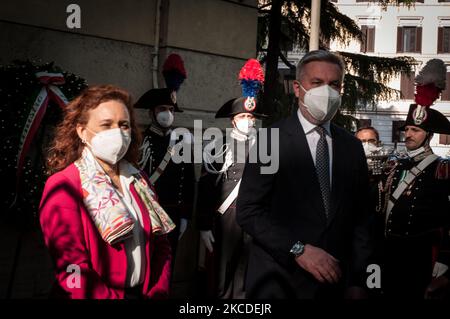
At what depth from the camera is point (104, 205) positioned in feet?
10.2

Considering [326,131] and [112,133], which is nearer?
[112,133]

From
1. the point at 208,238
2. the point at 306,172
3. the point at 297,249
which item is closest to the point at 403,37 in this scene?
the point at 208,238

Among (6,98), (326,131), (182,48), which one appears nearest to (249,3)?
(182,48)

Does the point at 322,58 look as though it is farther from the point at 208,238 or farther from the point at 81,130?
the point at 208,238

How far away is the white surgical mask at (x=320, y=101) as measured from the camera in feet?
11.7

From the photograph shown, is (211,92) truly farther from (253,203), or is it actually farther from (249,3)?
(253,203)

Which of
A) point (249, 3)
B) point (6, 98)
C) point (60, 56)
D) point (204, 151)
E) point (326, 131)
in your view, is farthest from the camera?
point (249, 3)

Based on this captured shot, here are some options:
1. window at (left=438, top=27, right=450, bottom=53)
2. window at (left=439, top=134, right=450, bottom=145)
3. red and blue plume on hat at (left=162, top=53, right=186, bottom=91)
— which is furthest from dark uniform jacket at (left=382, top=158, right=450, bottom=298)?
window at (left=438, top=27, right=450, bottom=53)

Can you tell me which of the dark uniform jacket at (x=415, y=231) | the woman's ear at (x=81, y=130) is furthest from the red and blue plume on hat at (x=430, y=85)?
the woman's ear at (x=81, y=130)

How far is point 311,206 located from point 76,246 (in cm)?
115

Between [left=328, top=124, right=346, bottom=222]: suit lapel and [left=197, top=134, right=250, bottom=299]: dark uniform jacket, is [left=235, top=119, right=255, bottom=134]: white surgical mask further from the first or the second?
[left=328, top=124, right=346, bottom=222]: suit lapel

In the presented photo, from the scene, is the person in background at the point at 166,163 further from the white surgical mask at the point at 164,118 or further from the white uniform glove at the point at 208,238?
the white uniform glove at the point at 208,238
